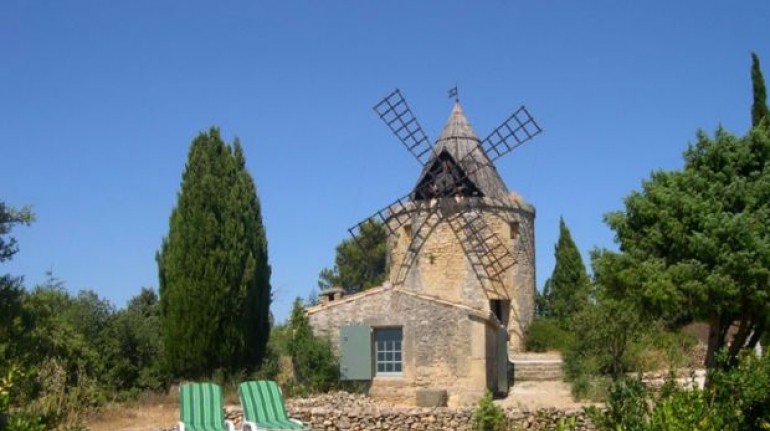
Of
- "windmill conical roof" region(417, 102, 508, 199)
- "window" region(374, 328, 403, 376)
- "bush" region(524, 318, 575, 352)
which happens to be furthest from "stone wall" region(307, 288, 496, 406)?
"windmill conical roof" region(417, 102, 508, 199)

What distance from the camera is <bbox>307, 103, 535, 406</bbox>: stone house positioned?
16.4 metres

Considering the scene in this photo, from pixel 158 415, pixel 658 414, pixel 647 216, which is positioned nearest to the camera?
pixel 658 414

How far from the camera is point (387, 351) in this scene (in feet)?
55.8

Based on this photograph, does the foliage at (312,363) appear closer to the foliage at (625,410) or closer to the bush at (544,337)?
the bush at (544,337)

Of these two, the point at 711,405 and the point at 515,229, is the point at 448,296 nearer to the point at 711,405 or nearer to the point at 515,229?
the point at 515,229

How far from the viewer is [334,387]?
54.7ft

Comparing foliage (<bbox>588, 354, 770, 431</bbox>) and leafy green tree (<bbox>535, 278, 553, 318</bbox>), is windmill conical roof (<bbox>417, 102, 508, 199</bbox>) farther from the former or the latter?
foliage (<bbox>588, 354, 770, 431</bbox>)

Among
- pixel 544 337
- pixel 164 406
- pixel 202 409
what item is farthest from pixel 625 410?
pixel 544 337

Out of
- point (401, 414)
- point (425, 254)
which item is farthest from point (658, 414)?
point (425, 254)

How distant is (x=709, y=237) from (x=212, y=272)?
996 cm

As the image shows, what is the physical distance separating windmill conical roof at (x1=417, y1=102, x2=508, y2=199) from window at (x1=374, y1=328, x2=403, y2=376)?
6.80m

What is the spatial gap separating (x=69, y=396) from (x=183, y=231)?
16.0ft

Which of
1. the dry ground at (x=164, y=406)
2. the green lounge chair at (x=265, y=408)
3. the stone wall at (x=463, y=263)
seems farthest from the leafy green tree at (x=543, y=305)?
the green lounge chair at (x=265, y=408)

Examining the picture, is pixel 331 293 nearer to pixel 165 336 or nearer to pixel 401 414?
pixel 165 336
